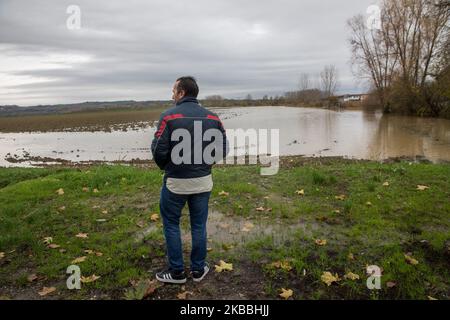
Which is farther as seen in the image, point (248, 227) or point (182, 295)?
point (248, 227)

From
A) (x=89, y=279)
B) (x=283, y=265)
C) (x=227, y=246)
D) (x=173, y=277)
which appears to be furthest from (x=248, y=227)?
(x=89, y=279)

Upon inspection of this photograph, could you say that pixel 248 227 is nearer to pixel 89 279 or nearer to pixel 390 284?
pixel 390 284

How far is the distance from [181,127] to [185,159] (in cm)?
39

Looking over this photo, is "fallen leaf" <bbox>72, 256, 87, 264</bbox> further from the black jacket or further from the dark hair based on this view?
the dark hair

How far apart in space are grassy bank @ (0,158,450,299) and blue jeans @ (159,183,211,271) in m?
0.38

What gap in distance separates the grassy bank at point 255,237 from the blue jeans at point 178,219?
377 mm

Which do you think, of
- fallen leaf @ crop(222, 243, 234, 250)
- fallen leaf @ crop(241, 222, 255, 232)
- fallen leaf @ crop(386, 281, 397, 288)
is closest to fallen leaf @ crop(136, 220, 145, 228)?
fallen leaf @ crop(222, 243, 234, 250)

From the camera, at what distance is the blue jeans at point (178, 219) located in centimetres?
436

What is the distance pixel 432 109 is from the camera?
127 feet

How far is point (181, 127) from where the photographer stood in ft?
13.6

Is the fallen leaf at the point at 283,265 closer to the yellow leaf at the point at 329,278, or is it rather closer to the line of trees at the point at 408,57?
the yellow leaf at the point at 329,278

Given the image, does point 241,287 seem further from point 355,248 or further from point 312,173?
point 312,173
